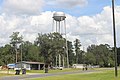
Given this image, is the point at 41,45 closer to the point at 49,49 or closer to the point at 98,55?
the point at 49,49

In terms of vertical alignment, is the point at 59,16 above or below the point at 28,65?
above

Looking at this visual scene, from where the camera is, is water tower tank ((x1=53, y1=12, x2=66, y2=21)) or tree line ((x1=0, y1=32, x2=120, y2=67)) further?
tree line ((x1=0, y1=32, x2=120, y2=67))

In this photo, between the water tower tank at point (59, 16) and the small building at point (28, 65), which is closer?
the water tower tank at point (59, 16)

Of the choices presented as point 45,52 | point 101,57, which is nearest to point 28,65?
point 45,52

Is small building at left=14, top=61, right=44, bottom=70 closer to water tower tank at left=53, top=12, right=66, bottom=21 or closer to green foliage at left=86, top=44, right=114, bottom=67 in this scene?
water tower tank at left=53, top=12, right=66, bottom=21

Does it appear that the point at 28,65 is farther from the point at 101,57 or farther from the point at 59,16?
the point at 101,57

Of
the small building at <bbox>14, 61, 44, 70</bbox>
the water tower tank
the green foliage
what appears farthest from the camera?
the green foliage

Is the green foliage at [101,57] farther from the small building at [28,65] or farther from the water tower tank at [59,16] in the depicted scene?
the water tower tank at [59,16]

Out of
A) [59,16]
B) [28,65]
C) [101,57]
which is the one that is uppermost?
[59,16]

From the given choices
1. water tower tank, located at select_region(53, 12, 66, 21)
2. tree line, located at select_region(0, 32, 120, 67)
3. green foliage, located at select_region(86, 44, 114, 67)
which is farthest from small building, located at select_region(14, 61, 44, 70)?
green foliage, located at select_region(86, 44, 114, 67)

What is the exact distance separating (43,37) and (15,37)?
11455 millimetres

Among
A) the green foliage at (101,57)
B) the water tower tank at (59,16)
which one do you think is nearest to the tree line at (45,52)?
the green foliage at (101,57)

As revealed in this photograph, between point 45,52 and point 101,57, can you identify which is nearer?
point 45,52

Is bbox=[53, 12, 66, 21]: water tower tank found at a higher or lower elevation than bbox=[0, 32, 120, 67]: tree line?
higher
